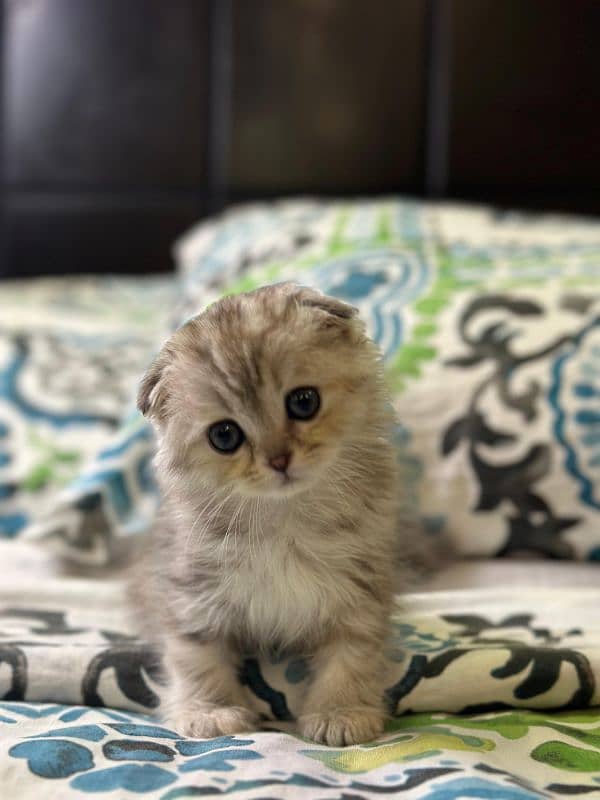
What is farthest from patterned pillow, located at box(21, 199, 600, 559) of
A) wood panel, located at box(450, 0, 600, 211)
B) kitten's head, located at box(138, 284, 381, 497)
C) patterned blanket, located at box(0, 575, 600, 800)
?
wood panel, located at box(450, 0, 600, 211)

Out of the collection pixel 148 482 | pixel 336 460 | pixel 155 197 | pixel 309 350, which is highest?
pixel 155 197

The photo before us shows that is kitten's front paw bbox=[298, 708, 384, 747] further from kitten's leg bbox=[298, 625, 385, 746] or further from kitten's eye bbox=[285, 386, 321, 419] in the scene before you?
kitten's eye bbox=[285, 386, 321, 419]

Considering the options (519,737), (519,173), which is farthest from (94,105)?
(519,737)

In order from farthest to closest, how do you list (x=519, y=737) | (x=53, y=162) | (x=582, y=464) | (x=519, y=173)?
1. (x=53, y=162)
2. (x=519, y=173)
3. (x=582, y=464)
4. (x=519, y=737)

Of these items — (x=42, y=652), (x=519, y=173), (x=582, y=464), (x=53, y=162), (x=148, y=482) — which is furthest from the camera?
(x=53, y=162)

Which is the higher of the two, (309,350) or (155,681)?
(309,350)

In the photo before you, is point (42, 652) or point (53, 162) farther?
point (53, 162)

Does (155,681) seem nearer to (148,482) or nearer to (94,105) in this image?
(148,482)

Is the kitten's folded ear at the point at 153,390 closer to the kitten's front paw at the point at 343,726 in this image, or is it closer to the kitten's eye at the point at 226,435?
the kitten's eye at the point at 226,435

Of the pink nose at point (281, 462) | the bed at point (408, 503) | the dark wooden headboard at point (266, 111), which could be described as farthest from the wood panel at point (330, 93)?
the pink nose at point (281, 462)
